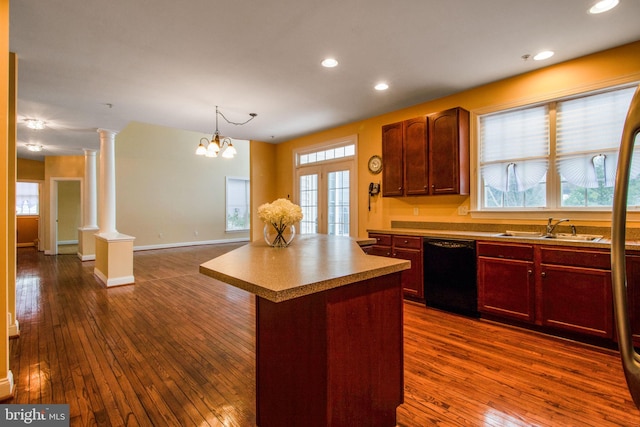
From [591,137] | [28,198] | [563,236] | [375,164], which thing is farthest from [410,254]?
[28,198]

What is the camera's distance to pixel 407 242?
3.93m

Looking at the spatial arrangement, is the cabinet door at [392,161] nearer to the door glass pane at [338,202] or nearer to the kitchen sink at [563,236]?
the door glass pane at [338,202]

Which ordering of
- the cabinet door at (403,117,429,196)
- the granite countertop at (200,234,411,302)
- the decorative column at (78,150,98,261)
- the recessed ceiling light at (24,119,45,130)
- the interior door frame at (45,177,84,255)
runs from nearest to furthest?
the granite countertop at (200,234,411,302)
the cabinet door at (403,117,429,196)
the recessed ceiling light at (24,119,45,130)
the decorative column at (78,150,98,261)
the interior door frame at (45,177,84,255)

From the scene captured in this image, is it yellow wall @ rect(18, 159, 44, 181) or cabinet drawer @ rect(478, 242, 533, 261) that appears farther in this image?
yellow wall @ rect(18, 159, 44, 181)

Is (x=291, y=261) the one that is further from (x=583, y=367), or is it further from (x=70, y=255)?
(x=70, y=255)

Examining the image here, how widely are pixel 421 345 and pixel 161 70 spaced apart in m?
3.64

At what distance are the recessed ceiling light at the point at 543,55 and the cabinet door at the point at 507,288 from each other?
6.40 ft

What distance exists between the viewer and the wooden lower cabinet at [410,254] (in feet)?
12.5

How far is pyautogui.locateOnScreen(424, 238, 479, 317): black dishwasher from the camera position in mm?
3367

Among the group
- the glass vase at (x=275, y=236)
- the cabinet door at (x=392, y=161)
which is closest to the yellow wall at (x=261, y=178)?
the cabinet door at (x=392, y=161)

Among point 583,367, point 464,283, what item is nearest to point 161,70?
point 464,283

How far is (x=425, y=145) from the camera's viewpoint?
3.95m

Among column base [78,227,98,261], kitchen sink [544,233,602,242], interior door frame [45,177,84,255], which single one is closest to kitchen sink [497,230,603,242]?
kitchen sink [544,233,602,242]

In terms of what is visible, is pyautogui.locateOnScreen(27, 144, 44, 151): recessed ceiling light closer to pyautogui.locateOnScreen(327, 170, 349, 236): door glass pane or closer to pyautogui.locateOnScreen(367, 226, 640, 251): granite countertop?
pyautogui.locateOnScreen(327, 170, 349, 236): door glass pane
